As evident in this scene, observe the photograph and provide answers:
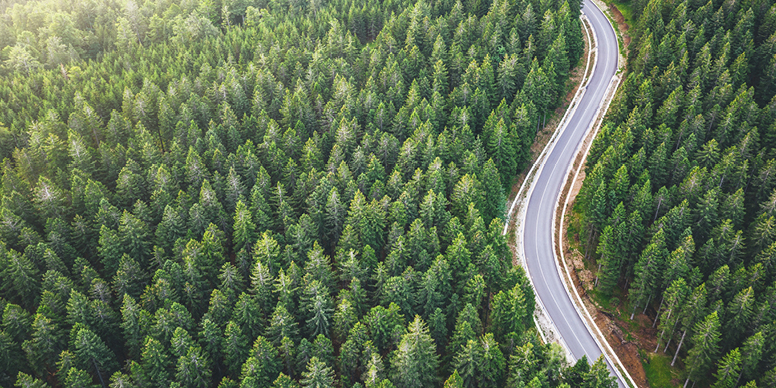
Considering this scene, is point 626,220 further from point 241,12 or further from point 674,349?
point 241,12

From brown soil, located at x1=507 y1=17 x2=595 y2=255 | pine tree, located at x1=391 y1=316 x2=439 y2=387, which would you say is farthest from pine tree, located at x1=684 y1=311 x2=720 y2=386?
pine tree, located at x1=391 y1=316 x2=439 y2=387

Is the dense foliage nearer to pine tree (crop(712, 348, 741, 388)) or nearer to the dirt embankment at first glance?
pine tree (crop(712, 348, 741, 388))

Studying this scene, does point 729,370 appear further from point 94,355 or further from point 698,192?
point 94,355

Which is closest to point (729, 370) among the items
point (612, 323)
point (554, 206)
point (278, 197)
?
point (612, 323)

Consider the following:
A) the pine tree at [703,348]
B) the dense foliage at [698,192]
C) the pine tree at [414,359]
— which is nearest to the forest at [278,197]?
the pine tree at [414,359]

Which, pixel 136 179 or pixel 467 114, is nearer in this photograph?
pixel 136 179

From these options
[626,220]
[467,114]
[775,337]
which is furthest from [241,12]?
[775,337]
